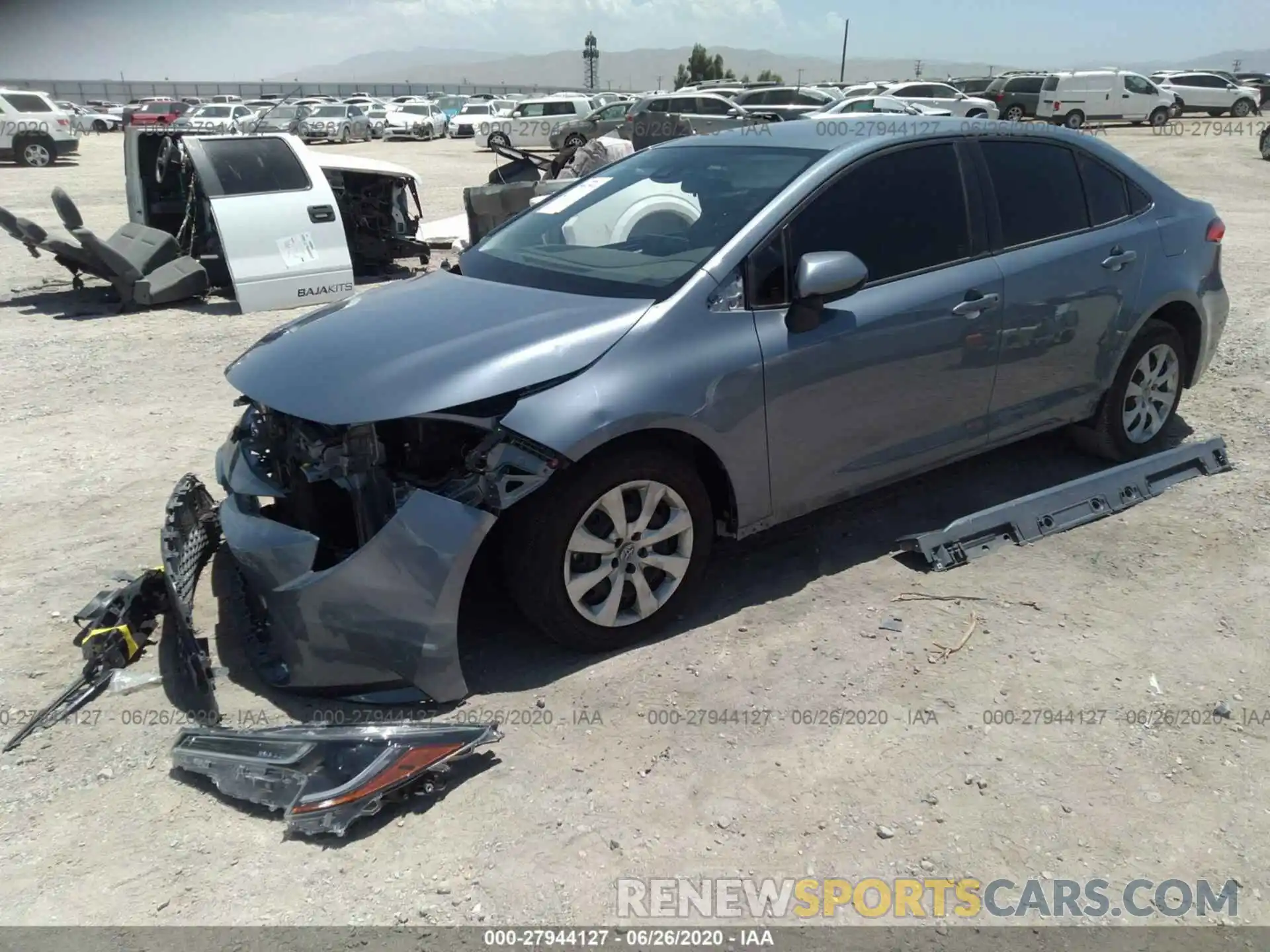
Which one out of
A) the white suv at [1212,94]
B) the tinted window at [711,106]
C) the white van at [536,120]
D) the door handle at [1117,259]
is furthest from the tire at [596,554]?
the white suv at [1212,94]

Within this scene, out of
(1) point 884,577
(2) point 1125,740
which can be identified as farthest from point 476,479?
(2) point 1125,740

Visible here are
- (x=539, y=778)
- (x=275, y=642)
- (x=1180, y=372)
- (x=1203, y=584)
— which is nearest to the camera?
(x=539, y=778)

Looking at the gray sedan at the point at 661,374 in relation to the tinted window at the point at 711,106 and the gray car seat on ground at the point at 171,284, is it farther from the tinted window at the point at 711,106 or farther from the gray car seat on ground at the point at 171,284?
the tinted window at the point at 711,106

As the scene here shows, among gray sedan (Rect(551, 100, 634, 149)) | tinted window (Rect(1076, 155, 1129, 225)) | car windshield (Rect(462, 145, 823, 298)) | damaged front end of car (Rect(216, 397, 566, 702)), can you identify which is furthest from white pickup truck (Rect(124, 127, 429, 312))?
gray sedan (Rect(551, 100, 634, 149))

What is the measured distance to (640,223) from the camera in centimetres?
408

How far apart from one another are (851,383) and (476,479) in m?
A: 1.54

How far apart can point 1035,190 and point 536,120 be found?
29.4 m

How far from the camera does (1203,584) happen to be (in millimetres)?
4027

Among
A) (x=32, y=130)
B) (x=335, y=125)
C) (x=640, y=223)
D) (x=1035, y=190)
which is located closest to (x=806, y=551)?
(x=640, y=223)

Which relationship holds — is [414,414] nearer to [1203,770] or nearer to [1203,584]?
[1203,770]

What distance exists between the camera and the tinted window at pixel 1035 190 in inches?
168

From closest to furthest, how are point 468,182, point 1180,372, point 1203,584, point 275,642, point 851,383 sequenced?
point 275,642 → point 851,383 → point 1203,584 → point 1180,372 → point 468,182

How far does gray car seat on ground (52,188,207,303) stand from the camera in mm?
8969

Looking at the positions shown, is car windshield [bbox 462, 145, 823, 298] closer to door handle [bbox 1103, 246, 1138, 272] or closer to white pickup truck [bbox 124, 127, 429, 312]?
door handle [bbox 1103, 246, 1138, 272]
